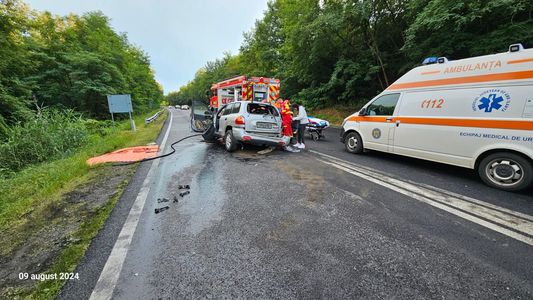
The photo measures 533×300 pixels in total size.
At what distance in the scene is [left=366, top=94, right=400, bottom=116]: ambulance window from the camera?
5.81 metres

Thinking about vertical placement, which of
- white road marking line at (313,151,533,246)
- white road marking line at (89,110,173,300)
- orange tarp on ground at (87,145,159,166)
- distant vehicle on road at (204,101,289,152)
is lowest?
white road marking line at (89,110,173,300)

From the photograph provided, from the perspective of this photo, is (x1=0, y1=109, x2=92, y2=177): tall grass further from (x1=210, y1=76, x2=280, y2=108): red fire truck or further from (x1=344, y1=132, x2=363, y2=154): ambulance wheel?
(x1=344, y1=132, x2=363, y2=154): ambulance wheel

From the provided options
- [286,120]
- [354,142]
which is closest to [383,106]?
[354,142]

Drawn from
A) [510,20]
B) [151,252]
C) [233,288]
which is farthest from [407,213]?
[510,20]

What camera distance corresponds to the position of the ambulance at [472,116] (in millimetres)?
3859

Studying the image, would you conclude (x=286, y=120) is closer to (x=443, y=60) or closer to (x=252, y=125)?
(x=252, y=125)

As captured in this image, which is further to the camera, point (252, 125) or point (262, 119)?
point (262, 119)

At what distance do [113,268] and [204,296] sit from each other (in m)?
1.05

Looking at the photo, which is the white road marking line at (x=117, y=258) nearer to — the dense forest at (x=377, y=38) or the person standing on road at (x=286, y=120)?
the person standing on road at (x=286, y=120)

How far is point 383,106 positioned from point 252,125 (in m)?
3.75

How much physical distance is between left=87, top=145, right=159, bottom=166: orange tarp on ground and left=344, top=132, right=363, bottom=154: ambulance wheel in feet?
20.4

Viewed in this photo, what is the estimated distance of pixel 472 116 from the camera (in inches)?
172

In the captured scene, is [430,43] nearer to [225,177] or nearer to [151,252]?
[225,177]

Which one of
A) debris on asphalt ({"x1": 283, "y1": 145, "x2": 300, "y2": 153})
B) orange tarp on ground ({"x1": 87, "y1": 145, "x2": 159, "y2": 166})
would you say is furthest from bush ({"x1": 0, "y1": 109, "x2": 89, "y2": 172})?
debris on asphalt ({"x1": 283, "y1": 145, "x2": 300, "y2": 153})
